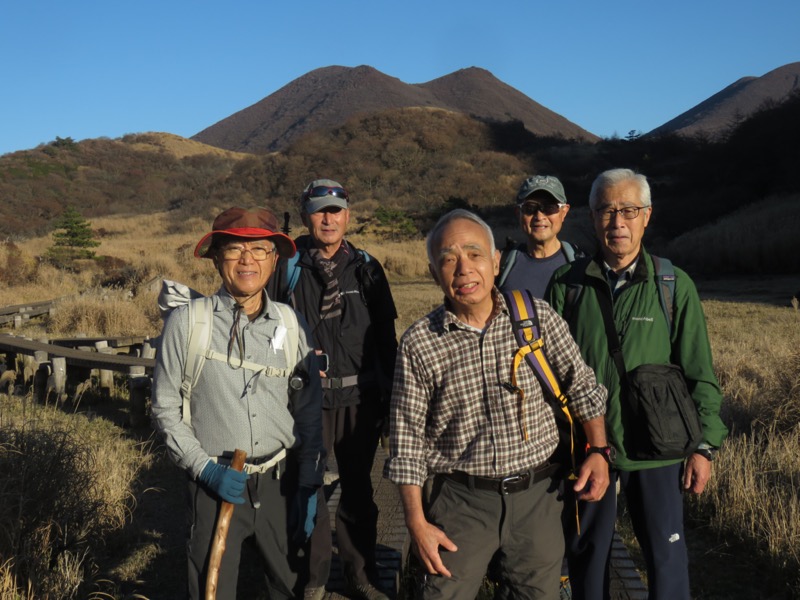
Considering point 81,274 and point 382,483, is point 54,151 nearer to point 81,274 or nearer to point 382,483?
point 81,274

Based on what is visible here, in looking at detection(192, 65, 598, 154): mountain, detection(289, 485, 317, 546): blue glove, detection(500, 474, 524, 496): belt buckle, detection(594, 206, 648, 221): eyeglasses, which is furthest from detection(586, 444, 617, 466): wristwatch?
detection(192, 65, 598, 154): mountain

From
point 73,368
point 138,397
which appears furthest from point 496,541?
point 73,368

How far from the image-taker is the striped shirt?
2432mm

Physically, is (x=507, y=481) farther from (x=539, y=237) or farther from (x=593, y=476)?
(x=539, y=237)

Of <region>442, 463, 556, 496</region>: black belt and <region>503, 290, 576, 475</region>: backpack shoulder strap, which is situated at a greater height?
<region>503, 290, 576, 475</region>: backpack shoulder strap

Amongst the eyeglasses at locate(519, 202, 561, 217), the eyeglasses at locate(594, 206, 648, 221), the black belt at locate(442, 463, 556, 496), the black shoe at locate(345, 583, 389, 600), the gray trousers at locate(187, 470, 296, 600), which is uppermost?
the eyeglasses at locate(519, 202, 561, 217)

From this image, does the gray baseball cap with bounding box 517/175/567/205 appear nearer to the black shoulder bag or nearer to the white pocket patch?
the black shoulder bag

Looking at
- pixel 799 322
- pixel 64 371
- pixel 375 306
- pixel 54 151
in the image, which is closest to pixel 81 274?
pixel 64 371

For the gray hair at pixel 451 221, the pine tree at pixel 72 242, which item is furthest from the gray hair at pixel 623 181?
the pine tree at pixel 72 242

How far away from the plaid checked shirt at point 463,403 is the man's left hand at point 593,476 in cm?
Result: 14

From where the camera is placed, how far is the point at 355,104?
387 feet

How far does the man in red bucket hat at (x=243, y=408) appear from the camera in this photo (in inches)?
96.0

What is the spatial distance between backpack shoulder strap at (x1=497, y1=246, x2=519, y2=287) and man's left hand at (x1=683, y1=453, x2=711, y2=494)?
1.16 m

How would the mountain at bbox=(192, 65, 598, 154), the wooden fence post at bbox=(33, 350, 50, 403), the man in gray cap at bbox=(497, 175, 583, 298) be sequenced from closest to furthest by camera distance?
the man in gray cap at bbox=(497, 175, 583, 298) < the wooden fence post at bbox=(33, 350, 50, 403) < the mountain at bbox=(192, 65, 598, 154)
